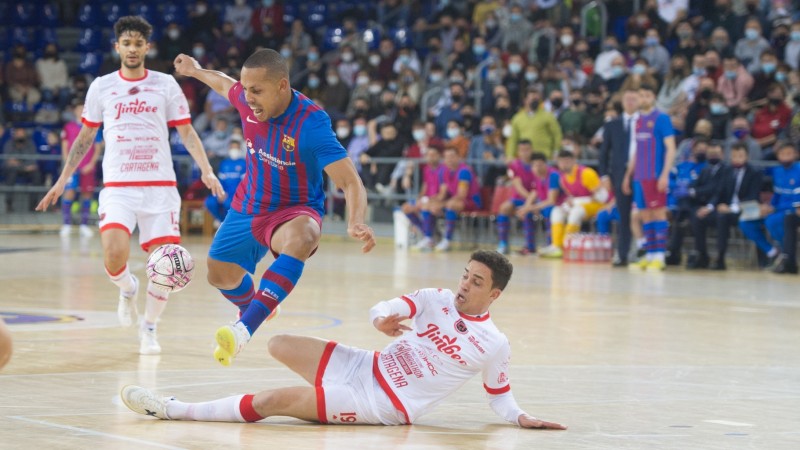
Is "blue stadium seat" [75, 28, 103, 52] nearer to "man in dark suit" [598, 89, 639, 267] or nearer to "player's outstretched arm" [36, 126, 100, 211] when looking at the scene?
"man in dark suit" [598, 89, 639, 267]

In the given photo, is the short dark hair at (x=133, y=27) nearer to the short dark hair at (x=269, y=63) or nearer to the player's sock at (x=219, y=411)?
the short dark hair at (x=269, y=63)

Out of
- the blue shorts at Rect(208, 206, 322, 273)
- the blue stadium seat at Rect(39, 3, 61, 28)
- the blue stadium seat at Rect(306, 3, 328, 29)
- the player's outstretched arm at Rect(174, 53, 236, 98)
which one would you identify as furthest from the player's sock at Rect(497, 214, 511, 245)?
the blue stadium seat at Rect(39, 3, 61, 28)

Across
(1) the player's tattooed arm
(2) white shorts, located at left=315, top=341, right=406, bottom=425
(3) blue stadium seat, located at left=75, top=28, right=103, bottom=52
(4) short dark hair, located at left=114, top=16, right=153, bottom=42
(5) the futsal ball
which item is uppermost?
(3) blue stadium seat, located at left=75, top=28, right=103, bottom=52

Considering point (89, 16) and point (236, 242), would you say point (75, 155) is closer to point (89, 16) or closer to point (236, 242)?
point (236, 242)

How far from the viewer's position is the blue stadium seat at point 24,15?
33.5 metres

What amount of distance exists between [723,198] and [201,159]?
10912 millimetres

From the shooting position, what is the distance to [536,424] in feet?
21.7

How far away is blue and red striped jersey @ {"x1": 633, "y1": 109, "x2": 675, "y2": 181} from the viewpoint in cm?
1838

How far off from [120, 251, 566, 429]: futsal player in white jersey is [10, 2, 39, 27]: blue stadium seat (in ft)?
94.2

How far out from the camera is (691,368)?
914 cm

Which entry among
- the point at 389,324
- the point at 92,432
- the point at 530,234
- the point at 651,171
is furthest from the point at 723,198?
the point at 92,432

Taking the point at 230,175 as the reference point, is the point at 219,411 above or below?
below

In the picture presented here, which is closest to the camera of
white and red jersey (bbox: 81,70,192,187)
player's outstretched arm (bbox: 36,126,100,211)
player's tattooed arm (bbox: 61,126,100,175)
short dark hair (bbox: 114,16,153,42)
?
player's outstretched arm (bbox: 36,126,100,211)

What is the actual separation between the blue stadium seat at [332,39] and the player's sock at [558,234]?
36.1ft
